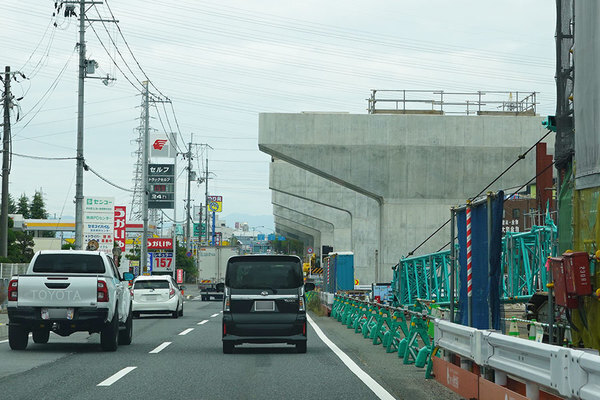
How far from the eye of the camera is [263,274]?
56.9 ft

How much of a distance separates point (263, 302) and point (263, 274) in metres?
0.61

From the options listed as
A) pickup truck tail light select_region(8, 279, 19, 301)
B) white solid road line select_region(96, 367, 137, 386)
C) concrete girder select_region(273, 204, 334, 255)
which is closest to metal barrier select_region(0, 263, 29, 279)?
pickup truck tail light select_region(8, 279, 19, 301)

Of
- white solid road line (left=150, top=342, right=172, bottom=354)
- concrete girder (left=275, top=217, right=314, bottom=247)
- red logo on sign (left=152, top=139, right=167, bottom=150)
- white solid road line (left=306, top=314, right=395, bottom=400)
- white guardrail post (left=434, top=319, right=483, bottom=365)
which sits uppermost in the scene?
red logo on sign (left=152, top=139, right=167, bottom=150)

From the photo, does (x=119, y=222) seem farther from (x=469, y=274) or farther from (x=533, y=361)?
(x=533, y=361)

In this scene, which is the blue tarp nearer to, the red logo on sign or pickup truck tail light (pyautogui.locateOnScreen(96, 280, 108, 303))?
pickup truck tail light (pyautogui.locateOnScreen(96, 280, 108, 303))

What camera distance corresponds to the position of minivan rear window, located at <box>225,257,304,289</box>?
1722cm

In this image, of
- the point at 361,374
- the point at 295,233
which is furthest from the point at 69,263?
the point at 295,233

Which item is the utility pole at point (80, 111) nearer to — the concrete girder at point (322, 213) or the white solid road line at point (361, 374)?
the white solid road line at point (361, 374)

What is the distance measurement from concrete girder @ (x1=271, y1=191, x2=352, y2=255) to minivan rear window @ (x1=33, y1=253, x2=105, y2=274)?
6945 centimetres

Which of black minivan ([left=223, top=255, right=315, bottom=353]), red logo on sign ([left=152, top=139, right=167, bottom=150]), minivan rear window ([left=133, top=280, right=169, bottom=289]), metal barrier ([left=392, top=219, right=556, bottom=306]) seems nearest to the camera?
black minivan ([left=223, top=255, right=315, bottom=353])

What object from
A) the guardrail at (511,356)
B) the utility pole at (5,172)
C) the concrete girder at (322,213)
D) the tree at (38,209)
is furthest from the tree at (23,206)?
the guardrail at (511,356)

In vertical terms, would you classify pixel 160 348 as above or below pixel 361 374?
below

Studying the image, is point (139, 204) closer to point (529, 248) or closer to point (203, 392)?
point (529, 248)

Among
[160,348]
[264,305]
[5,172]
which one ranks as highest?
[5,172]
